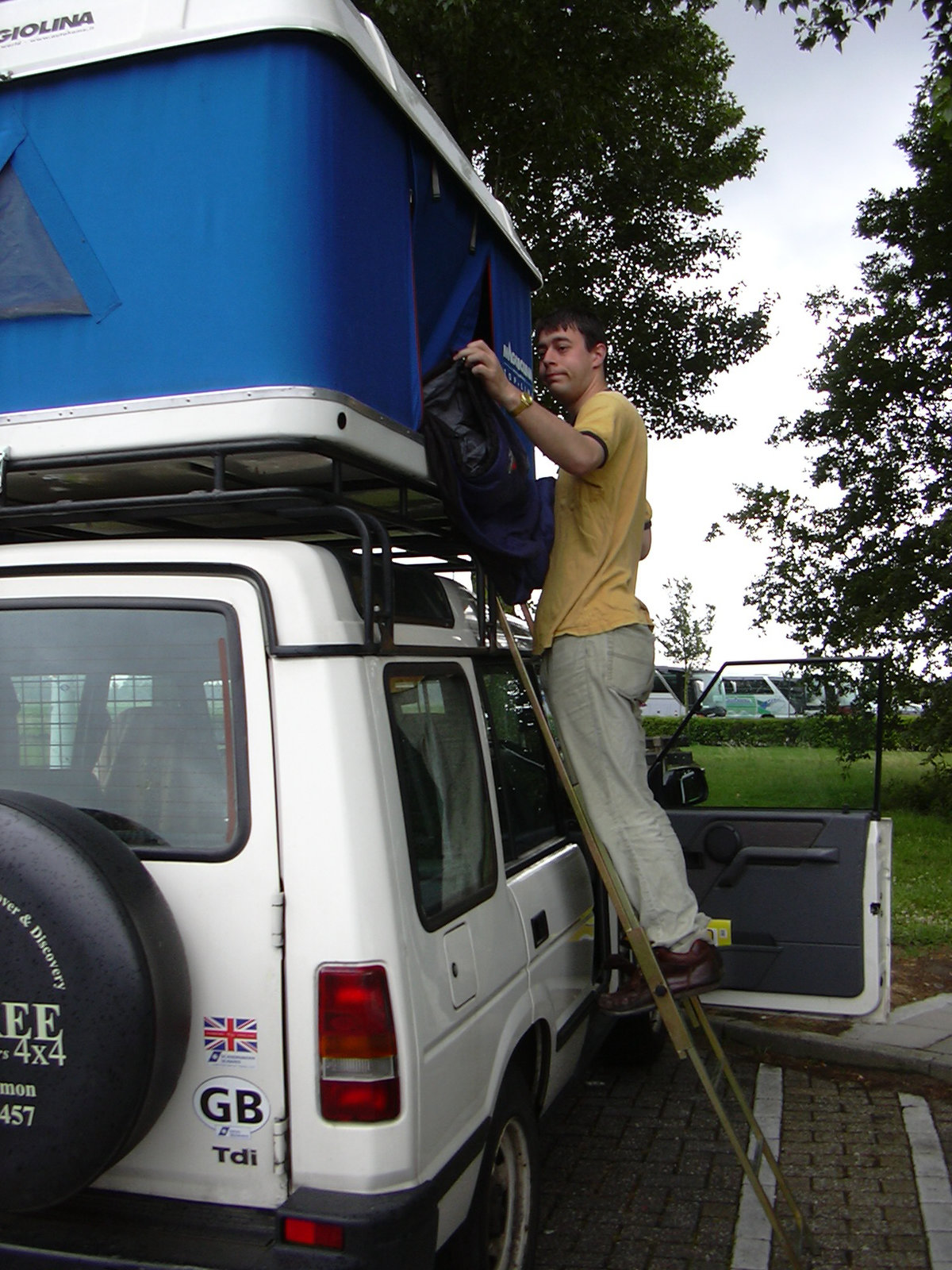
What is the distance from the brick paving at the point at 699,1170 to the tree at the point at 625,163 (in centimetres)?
867

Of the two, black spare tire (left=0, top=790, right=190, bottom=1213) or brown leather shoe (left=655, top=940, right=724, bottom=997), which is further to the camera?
brown leather shoe (left=655, top=940, right=724, bottom=997)

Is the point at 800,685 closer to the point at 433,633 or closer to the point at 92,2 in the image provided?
the point at 433,633

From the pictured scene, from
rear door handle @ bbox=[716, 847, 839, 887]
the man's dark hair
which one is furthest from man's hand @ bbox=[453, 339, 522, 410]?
rear door handle @ bbox=[716, 847, 839, 887]

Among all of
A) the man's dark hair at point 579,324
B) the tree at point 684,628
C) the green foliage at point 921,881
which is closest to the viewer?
the man's dark hair at point 579,324

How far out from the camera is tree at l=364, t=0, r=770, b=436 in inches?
413

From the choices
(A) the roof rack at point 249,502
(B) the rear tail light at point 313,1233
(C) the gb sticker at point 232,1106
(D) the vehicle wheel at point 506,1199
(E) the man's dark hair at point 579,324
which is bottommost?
(D) the vehicle wheel at point 506,1199

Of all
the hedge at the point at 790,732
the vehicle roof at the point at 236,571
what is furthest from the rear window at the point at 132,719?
the hedge at the point at 790,732

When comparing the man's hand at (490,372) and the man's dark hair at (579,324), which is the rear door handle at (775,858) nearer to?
the man's dark hair at (579,324)

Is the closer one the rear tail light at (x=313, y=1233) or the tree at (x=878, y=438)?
the rear tail light at (x=313, y=1233)

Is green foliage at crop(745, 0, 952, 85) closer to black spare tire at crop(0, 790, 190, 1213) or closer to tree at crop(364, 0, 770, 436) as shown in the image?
tree at crop(364, 0, 770, 436)

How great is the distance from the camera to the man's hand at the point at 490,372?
315cm

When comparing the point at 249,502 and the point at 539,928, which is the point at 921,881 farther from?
the point at 249,502

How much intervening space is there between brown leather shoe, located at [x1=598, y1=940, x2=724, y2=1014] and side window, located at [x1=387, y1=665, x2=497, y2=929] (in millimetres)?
766

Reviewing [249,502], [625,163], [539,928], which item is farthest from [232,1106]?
[625,163]
